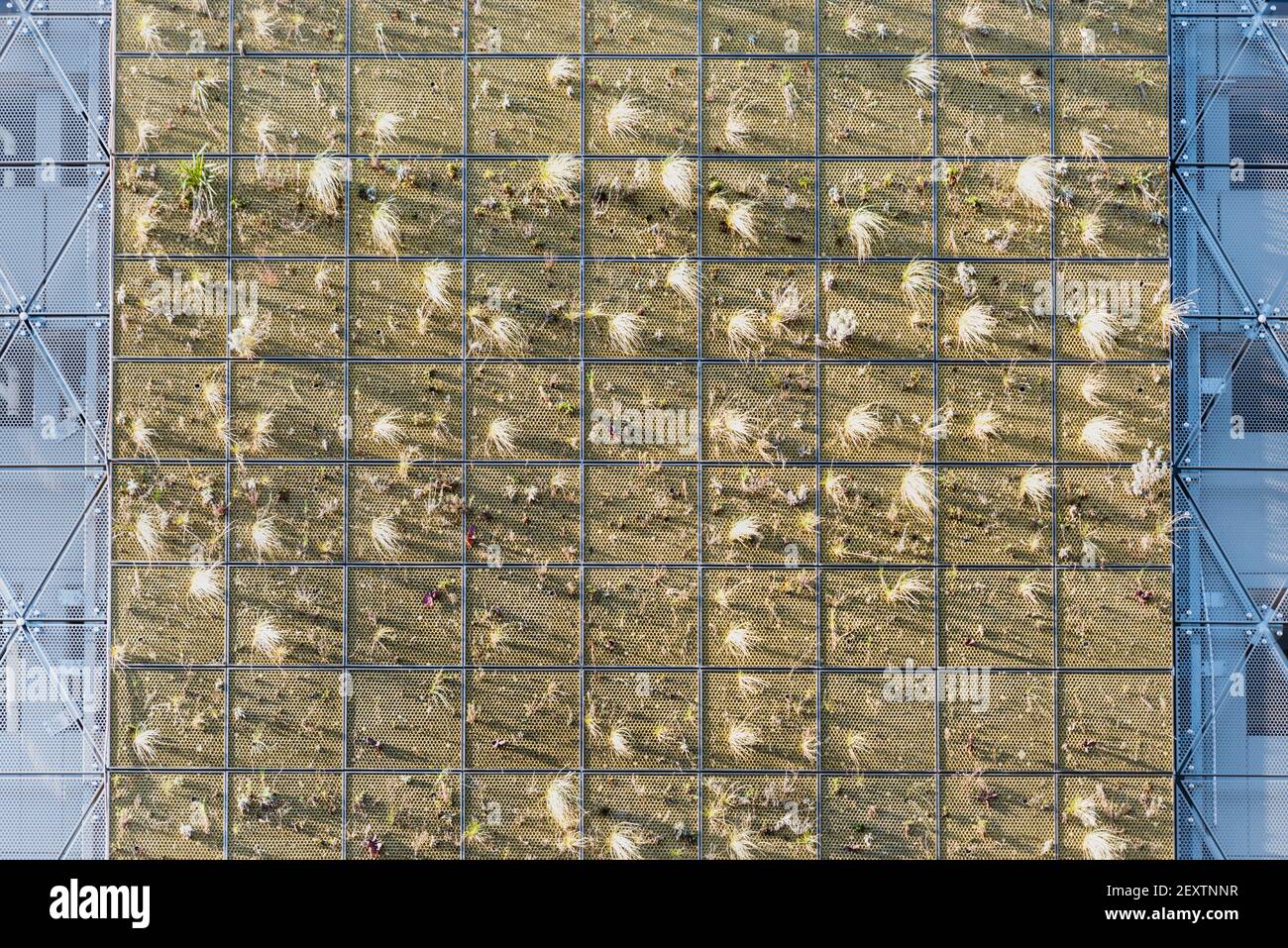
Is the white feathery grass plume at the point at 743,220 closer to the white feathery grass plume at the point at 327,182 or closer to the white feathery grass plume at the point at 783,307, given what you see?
the white feathery grass plume at the point at 783,307

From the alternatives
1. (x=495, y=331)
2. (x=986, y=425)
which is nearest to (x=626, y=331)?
(x=495, y=331)

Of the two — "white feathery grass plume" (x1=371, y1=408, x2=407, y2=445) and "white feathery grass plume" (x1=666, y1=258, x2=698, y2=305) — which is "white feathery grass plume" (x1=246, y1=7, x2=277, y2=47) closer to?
"white feathery grass plume" (x1=371, y1=408, x2=407, y2=445)

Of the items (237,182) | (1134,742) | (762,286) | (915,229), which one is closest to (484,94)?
(237,182)

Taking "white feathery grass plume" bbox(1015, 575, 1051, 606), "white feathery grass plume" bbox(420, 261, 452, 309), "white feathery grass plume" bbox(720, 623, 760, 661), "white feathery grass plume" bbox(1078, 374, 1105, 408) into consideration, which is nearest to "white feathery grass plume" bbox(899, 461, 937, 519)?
"white feathery grass plume" bbox(1015, 575, 1051, 606)

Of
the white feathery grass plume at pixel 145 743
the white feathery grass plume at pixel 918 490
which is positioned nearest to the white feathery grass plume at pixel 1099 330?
the white feathery grass plume at pixel 918 490

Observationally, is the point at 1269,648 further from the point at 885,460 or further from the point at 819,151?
the point at 819,151

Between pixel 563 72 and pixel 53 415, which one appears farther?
pixel 53 415

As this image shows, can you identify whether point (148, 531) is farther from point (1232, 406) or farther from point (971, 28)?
point (1232, 406)
